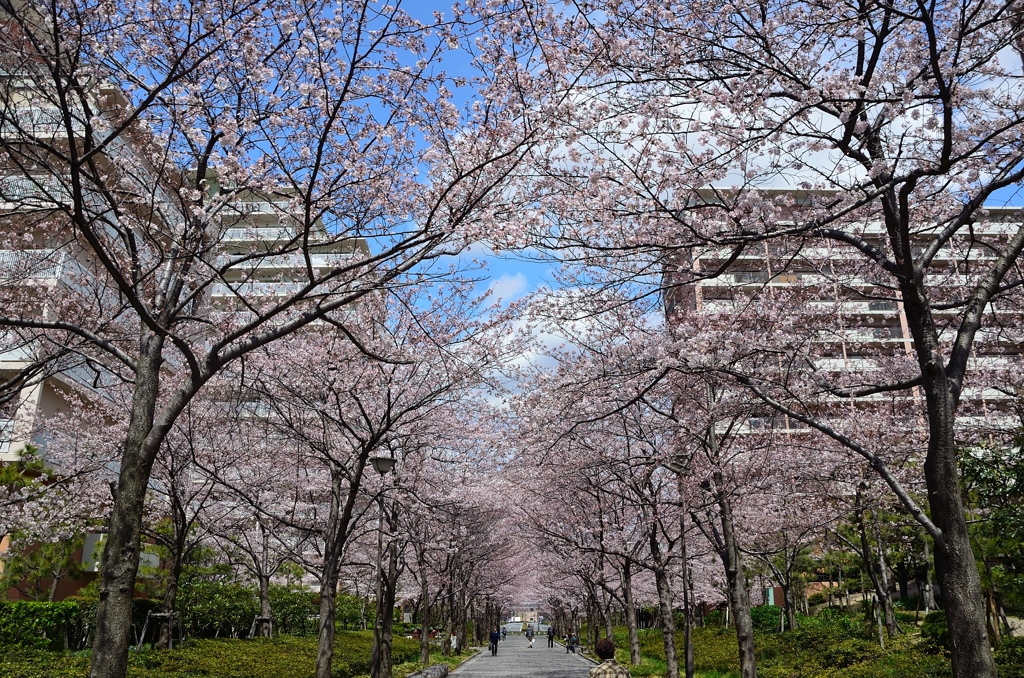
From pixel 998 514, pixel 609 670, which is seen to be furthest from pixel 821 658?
pixel 609 670

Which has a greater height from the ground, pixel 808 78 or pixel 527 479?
pixel 808 78

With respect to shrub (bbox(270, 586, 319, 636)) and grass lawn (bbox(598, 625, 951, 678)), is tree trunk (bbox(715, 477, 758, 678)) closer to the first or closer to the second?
grass lawn (bbox(598, 625, 951, 678))

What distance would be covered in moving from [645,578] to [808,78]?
36.0 metres

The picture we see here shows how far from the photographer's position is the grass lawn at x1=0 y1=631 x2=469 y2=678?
9719 mm

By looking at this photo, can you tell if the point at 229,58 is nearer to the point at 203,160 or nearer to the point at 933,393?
the point at 203,160

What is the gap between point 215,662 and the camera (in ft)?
42.1

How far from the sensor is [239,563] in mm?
27500

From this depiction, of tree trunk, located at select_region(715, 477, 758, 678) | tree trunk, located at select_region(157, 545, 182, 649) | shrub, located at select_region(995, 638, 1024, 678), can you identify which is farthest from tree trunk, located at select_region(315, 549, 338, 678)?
shrub, located at select_region(995, 638, 1024, 678)

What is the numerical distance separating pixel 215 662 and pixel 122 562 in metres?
8.36

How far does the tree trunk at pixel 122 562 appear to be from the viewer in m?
5.77

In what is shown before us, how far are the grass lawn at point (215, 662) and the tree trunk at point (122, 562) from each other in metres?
4.37

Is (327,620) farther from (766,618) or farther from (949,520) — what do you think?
(766,618)

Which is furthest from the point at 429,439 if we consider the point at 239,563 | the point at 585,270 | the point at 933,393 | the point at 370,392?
the point at 239,563

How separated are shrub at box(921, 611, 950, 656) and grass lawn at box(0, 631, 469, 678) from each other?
1223 cm
